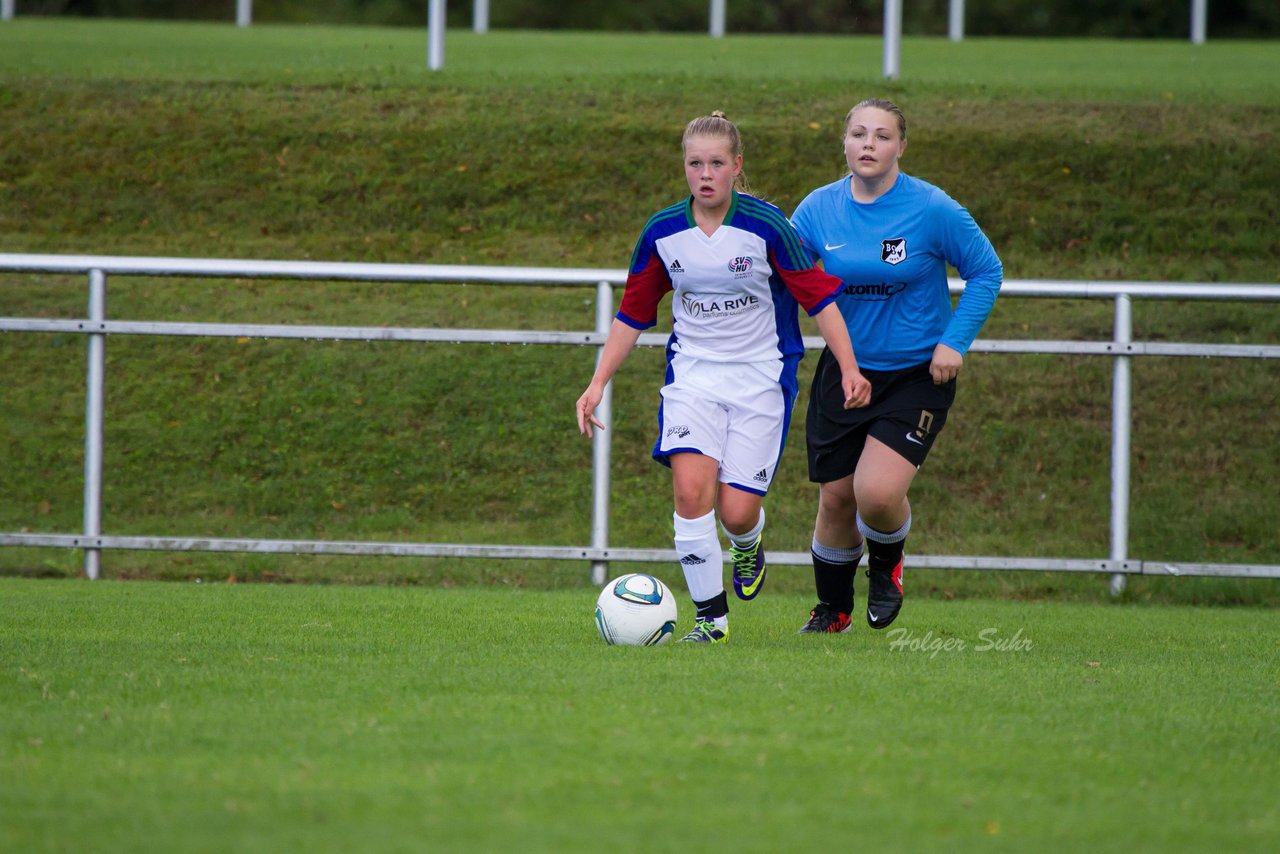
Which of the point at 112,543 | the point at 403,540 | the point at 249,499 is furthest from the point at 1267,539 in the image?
the point at 112,543

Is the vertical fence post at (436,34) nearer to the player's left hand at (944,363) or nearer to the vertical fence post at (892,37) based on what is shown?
the vertical fence post at (892,37)

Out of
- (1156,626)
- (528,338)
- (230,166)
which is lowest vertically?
(1156,626)

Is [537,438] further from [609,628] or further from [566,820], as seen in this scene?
[566,820]

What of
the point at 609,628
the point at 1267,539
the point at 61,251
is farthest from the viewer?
the point at 61,251

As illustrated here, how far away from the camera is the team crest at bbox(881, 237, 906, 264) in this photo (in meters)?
6.04

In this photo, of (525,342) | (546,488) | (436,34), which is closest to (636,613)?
(525,342)

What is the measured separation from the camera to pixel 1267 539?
8938 mm

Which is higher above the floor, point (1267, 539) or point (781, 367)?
point (781, 367)

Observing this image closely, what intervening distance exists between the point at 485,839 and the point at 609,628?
9.15ft

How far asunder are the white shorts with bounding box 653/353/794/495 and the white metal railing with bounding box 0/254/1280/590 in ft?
7.79

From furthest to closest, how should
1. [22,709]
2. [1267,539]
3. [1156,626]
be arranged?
[1267,539]
[1156,626]
[22,709]

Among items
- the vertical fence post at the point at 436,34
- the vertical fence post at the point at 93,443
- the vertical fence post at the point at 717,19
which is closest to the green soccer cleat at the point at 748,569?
the vertical fence post at the point at 93,443

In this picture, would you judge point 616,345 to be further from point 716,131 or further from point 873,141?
point 873,141

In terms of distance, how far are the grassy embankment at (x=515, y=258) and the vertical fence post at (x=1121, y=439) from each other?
1.38 ft
